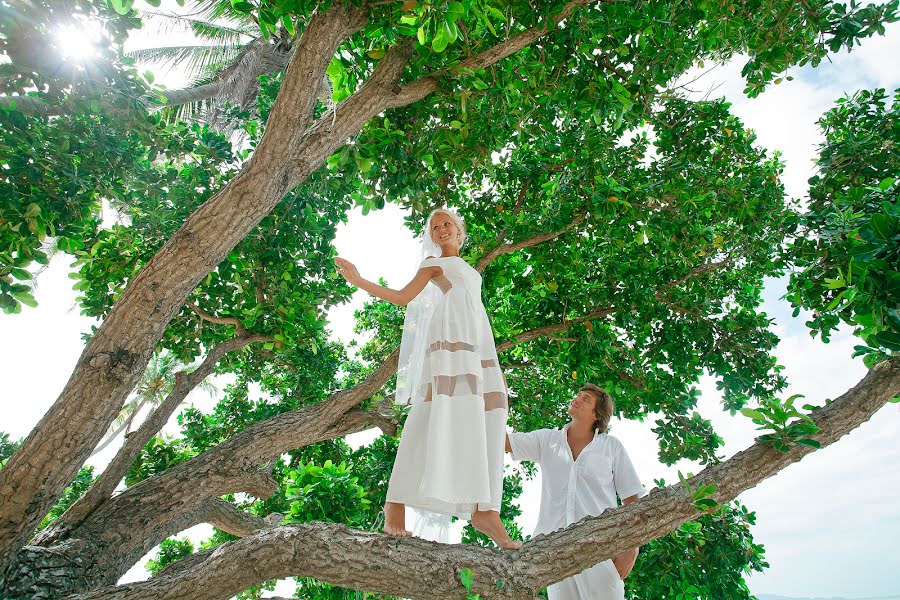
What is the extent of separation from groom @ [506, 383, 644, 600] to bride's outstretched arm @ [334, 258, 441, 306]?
154 cm

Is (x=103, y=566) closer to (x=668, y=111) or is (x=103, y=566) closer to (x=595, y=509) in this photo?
(x=595, y=509)

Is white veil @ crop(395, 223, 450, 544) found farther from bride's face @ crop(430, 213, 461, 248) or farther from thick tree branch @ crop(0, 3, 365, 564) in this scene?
thick tree branch @ crop(0, 3, 365, 564)

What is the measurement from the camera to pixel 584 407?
4.09 metres

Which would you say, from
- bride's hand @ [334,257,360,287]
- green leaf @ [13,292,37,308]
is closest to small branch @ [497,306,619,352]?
bride's hand @ [334,257,360,287]

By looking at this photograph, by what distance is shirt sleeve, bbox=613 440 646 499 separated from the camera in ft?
12.5

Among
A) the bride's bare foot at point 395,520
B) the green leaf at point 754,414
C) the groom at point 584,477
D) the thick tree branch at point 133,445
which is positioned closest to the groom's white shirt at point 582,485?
the groom at point 584,477

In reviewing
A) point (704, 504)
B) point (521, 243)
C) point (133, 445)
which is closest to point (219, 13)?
point (521, 243)

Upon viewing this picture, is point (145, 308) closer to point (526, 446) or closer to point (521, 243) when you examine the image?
point (526, 446)

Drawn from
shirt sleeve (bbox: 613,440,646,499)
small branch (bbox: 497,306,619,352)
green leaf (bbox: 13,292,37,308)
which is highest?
small branch (bbox: 497,306,619,352)

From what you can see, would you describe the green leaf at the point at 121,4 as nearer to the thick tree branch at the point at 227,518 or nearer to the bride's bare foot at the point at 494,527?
the bride's bare foot at the point at 494,527

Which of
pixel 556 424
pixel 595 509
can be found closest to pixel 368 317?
pixel 556 424

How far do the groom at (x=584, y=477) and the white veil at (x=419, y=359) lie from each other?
0.89m

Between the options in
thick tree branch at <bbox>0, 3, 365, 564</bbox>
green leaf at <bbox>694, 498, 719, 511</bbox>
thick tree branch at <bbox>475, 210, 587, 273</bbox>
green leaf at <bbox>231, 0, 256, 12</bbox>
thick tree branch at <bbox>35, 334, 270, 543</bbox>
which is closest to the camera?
green leaf at <bbox>694, 498, 719, 511</bbox>

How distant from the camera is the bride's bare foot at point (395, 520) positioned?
114 inches
